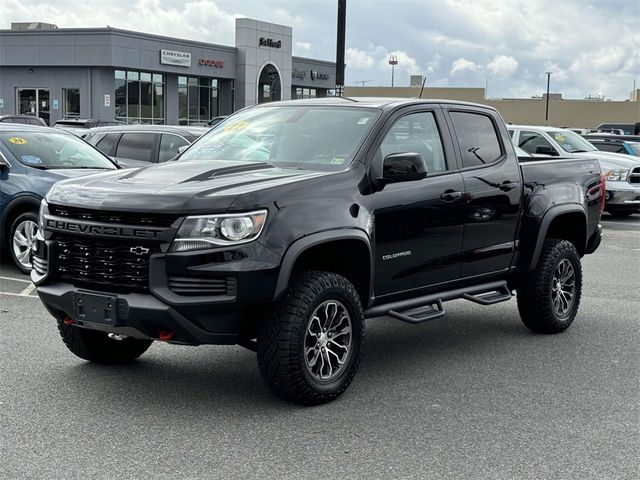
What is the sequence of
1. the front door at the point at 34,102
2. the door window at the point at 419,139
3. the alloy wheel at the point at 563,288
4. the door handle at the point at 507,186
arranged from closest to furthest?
the door window at the point at 419,139 → the door handle at the point at 507,186 → the alloy wheel at the point at 563,288 → the front door at the point at 34,102

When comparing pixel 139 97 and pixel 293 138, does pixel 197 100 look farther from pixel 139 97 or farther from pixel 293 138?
pixel 293 138

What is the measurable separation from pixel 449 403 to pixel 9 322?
4.11m

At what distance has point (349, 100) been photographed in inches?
267

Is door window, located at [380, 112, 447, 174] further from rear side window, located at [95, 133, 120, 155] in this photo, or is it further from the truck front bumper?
rear side window, located at [95, 133, 120, 155]

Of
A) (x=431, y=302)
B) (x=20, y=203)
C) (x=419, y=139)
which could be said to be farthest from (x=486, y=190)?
(x=20, y=203)

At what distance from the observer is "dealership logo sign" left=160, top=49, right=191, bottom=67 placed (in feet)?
155

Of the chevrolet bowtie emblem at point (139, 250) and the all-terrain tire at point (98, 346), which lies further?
the all-terrain tire at point (98, 346)

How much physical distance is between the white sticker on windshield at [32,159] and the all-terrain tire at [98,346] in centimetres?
472

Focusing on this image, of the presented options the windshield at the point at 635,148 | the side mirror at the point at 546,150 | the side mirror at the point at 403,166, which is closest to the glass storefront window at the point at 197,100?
the windshield at the point at 635,148

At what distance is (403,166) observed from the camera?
586cm

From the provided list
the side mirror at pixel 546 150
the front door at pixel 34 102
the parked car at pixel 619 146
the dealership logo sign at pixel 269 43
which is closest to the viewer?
the side mirror at pixel 546 150

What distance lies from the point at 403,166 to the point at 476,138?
1515 mm

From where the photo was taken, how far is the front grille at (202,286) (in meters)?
5.00

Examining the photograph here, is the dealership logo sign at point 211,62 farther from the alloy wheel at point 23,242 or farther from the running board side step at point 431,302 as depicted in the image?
the running board side step at point 431,302
